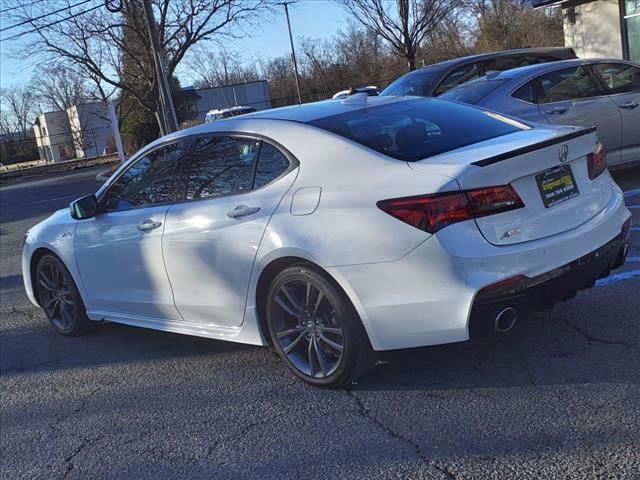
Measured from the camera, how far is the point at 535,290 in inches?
128

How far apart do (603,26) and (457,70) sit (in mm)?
10849

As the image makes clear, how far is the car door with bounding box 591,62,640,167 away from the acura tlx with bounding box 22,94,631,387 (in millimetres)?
4227

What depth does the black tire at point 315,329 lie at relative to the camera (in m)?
3.48

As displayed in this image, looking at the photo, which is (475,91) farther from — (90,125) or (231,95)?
(90,125)

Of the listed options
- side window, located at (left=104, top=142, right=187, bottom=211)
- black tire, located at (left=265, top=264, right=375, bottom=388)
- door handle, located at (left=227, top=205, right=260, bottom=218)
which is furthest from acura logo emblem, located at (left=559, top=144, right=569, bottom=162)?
side window, located at (left=104, top=142, right=187, bottom=211)

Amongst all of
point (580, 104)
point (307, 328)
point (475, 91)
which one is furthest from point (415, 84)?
point (307, 328)

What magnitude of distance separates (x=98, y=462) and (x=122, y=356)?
1.60m

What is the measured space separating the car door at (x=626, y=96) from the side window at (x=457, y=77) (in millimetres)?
2090

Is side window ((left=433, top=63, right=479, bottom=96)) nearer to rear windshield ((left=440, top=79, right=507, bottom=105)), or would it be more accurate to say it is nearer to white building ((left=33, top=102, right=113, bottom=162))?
rear windshield ((left=440, top=79, right=507, bottom=105))

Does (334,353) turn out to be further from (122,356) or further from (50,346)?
(50,346)

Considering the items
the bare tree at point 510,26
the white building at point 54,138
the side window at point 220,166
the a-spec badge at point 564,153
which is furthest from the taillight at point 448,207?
the white building at point 54,138

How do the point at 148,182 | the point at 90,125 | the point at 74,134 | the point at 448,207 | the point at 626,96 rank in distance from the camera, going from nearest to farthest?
the point at 448,207 → the point at 148,182 → the point at 626,96 → the point at 74,134 → the point at 90,125

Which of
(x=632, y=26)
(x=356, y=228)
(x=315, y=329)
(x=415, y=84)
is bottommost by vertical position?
(x=315, y=329)

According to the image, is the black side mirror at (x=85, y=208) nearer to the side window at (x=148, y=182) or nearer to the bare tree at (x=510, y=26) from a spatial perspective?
the side window at (x=148, y=182)
